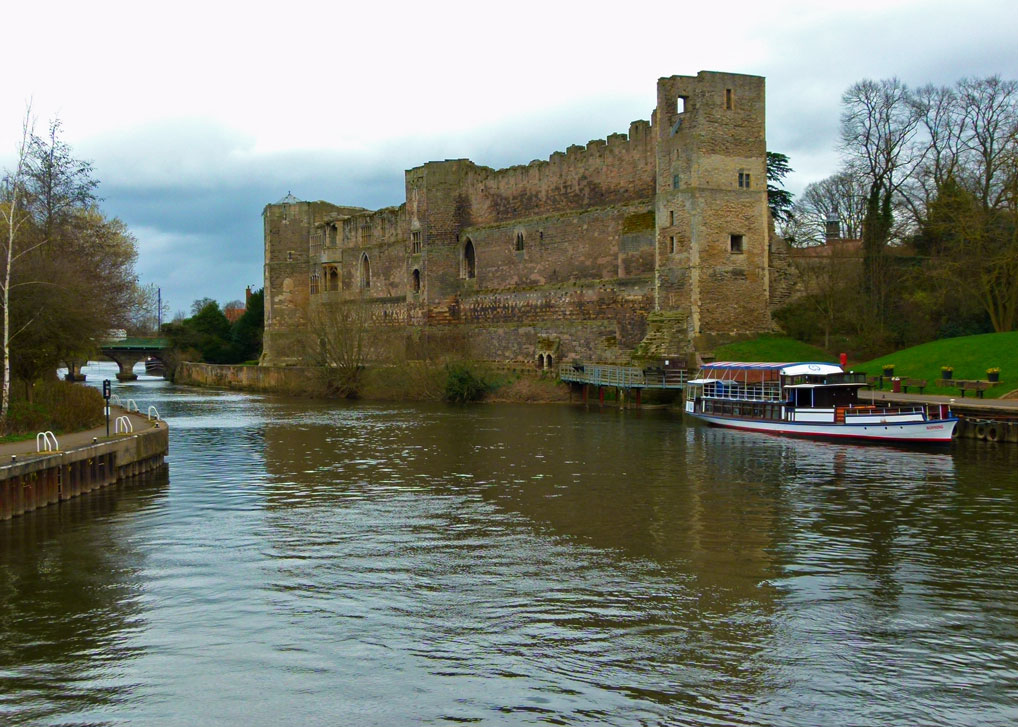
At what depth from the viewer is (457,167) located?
53.9m

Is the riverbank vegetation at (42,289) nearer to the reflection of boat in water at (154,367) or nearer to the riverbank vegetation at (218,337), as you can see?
the riverbank vegetation at (218,337)

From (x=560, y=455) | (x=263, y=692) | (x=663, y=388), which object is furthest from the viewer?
(x=663, y=388)

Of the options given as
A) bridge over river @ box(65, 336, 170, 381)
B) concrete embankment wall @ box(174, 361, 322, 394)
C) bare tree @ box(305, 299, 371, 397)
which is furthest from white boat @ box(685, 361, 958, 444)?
bridge over river @ box(65, 336, 170, 381)

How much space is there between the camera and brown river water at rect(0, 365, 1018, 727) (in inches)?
335

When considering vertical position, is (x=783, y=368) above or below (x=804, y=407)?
above

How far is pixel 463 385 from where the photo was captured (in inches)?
1757

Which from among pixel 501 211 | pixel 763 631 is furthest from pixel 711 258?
pixel 763 631

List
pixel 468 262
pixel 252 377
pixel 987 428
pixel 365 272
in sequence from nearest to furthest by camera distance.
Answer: pixel 987 428, pixel 468 262, pixel 252 377, pixel 365 272

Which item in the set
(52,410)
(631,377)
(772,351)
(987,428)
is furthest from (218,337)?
(987,428)

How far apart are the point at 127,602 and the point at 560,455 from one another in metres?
14.2

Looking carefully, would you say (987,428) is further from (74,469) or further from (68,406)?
→ (68,406)

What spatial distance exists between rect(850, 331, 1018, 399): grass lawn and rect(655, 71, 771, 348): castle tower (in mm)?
6135

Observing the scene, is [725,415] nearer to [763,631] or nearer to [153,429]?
[153,429]

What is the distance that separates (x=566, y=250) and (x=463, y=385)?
8.50 metres
